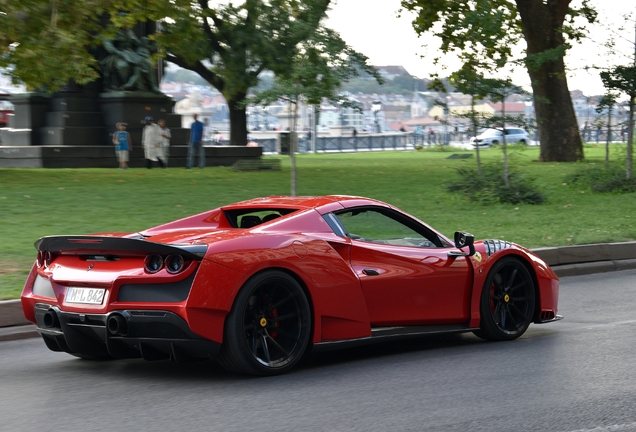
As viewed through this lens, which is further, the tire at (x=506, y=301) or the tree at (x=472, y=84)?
the tree at (x=472, y=84)

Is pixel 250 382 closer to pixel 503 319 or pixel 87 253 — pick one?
pixel 87 253

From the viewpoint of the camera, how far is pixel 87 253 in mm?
6637

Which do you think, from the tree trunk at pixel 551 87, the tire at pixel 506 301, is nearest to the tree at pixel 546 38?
the tree trunk at pixel 551 87

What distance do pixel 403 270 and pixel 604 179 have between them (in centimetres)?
1768

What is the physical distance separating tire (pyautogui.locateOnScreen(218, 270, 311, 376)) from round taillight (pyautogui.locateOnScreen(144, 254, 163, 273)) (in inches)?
20.3

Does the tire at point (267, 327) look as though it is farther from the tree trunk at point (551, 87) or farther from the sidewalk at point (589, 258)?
the tree trunk at point (551, 87)

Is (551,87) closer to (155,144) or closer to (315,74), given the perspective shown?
(155,144)

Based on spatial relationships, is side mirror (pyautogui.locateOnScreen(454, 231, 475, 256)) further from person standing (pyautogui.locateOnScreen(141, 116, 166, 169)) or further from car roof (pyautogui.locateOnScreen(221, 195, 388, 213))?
person standing (pyautogui.locateOnScreen(141, 116, 166, 169))

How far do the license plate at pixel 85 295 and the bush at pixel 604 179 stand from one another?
735 inches

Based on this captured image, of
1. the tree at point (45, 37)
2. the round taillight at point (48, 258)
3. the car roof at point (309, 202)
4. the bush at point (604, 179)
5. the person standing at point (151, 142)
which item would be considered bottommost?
the bush at point (604, 179)

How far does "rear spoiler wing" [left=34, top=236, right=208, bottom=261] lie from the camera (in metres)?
6.21

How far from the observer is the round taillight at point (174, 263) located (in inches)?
245

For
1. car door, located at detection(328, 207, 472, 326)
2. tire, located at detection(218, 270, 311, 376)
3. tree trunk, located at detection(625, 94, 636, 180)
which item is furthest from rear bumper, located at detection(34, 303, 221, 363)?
tree trunk, located at detection(625, 94, 636, 180)

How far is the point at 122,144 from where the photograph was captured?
94.9ft
